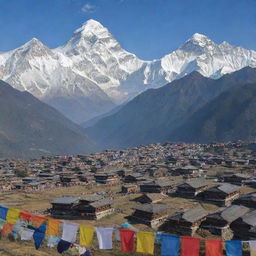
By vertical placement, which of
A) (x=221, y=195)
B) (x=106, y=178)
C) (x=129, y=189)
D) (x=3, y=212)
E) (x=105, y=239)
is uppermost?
(x=106, y=178)

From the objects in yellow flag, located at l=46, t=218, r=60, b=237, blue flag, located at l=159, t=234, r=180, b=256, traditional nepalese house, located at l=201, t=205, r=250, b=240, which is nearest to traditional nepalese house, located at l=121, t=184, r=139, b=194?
traditional nepalese house, located at l=201, t=205, r=250, b=240

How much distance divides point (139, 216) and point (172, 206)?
1251cm

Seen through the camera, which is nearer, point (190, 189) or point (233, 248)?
point (233, 248)

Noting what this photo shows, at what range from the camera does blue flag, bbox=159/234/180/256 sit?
30.4 m

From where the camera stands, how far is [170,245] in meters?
30.6

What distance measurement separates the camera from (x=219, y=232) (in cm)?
5272

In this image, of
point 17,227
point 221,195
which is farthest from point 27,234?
point 221,195

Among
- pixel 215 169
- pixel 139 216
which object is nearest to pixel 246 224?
pixel 139 216

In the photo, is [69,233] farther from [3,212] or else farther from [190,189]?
[190,189]

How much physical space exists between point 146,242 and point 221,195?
45672 mm

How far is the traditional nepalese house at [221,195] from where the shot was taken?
240ft

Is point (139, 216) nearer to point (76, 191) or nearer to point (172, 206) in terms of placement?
point (172, 206)

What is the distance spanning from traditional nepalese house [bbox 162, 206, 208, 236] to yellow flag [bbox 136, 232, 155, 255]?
2294 centimetres

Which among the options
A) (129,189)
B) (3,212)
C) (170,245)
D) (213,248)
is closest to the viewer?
(213,248)
